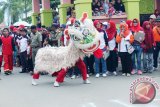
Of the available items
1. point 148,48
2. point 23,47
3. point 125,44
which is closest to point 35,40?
point 23,47

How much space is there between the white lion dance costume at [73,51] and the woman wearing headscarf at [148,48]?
7.42ft

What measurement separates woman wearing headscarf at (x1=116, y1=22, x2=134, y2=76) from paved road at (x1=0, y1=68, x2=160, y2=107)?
0.50m

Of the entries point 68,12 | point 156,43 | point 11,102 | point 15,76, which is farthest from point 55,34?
point 68,12

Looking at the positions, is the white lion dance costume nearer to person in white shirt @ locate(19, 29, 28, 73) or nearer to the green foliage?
person in white shirt @ locate(19, 29, 28, 73)

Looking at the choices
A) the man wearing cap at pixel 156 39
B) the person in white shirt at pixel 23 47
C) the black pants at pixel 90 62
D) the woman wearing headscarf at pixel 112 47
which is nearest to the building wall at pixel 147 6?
the man wearing cap at pixel 156 39

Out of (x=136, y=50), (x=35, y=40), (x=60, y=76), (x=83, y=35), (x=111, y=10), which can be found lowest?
(x=60, y=76)

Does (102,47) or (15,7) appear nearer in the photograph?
(102,47)

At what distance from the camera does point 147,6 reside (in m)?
19.9

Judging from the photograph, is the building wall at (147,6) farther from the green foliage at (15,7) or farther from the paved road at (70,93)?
the green foliage at (15,7)

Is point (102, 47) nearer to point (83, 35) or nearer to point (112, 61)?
point (112, 61)

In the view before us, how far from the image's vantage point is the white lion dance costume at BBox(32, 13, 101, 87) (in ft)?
33.5

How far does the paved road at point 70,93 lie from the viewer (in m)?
8.31

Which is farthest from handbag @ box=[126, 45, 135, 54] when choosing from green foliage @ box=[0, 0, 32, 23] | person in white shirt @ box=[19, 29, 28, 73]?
green foliage @ box=[0, 0, 32, 23]

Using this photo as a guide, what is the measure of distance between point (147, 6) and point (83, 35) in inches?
412
